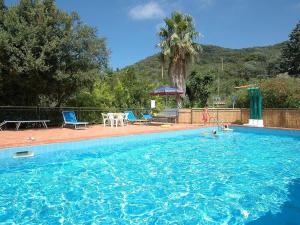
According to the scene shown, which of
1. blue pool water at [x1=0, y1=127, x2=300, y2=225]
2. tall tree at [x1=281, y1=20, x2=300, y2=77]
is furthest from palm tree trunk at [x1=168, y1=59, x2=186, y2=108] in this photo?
tall tree at [x1=281, y1=20, x2=300, y2=77]

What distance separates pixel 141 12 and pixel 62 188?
63.0ft

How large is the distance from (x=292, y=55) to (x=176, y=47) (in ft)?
80.1

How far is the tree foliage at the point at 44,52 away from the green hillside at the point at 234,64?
27.6 metres

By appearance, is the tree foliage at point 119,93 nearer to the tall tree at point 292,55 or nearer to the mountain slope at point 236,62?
the mountain slope at point 236,62

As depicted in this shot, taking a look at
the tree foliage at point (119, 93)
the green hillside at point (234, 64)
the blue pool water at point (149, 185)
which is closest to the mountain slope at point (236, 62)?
the green hillside at point (234, 64)

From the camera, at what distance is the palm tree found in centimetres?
Answer: 2334

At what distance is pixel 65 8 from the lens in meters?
14.9

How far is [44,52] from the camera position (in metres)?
13.2

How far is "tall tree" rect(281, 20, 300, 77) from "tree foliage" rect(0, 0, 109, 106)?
32.2 meters

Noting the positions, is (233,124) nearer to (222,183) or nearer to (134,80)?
(134,80)

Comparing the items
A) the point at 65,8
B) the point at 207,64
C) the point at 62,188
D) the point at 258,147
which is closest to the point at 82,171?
the point at 62,188

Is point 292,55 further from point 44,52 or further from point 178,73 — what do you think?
point 44,52

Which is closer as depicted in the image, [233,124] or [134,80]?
[233,124]

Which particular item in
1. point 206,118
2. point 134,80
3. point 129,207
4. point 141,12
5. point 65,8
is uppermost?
point 141,12
